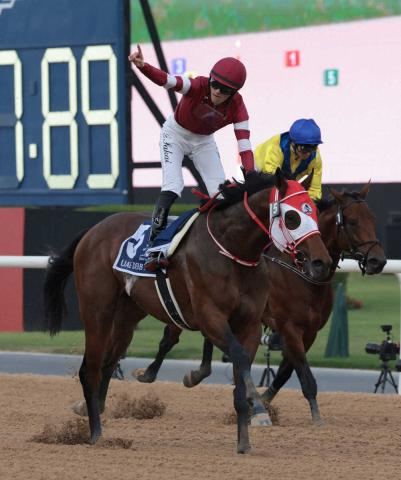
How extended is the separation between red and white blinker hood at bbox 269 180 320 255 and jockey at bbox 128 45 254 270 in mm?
473

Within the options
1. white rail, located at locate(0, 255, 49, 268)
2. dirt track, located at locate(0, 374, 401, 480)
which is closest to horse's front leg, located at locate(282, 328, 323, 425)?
dirt track, located at locate(0, 374, 401, 480)

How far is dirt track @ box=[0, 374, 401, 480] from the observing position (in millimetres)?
5621

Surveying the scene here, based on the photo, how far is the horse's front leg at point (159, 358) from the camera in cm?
755

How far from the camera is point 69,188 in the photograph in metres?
12.3

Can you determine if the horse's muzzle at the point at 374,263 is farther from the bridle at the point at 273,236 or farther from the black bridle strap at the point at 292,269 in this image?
the bridle at the point at 273,236

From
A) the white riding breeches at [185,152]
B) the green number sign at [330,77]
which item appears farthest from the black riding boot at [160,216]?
the green number sign at [330,77]

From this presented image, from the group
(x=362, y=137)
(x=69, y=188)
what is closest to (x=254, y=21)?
(x=362, y=137)

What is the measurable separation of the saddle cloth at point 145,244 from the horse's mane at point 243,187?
0.66 ft

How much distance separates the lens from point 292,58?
510 inches

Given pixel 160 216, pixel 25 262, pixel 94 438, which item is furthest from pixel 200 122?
pixel 25 262

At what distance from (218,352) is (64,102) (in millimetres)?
2733

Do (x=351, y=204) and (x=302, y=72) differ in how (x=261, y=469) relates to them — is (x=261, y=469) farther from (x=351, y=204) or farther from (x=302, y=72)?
(x=302, y=72)

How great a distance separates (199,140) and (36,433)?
1690mm

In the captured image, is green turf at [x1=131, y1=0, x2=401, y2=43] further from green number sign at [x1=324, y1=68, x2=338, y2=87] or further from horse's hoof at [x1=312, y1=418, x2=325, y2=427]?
horse's hoof at [x1=312, y1=418, x2=325, y2=427]
